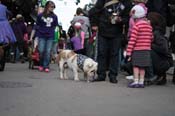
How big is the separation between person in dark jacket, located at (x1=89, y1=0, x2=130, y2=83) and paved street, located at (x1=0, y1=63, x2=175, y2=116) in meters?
0.37

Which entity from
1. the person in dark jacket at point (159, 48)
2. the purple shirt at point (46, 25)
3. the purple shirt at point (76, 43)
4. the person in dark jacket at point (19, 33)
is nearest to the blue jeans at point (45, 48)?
the purple shirt at point (46, 25)

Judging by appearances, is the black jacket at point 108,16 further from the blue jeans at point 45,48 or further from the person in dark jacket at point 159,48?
the blue jeans at point 45,48

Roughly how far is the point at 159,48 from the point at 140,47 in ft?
2.14

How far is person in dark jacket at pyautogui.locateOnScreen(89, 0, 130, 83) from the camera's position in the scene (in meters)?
12.2

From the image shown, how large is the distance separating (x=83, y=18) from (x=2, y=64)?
121 inches

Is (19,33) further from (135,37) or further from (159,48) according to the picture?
(135,37)

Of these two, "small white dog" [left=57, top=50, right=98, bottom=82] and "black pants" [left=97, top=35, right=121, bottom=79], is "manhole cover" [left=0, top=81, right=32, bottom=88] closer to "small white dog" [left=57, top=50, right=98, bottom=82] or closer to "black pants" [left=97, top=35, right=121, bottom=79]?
"small white dog" [left=57, top=50, right=98, bottom=82]

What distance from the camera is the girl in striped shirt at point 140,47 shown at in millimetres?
11508

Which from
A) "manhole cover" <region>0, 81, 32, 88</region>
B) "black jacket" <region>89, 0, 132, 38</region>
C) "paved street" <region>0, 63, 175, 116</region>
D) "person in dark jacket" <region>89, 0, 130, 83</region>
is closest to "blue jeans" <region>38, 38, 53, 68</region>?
"paved street" <region>0, 63, 175, 116</region>

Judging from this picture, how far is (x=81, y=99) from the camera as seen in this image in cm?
930

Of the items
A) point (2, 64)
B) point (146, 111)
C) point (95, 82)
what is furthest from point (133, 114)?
point (2, 64)

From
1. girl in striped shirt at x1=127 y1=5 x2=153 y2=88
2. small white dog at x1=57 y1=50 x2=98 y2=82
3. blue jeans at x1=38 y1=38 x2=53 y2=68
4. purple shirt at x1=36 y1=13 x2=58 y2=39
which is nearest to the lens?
girl in striped shirt at x1=127 y1=5 x2=153 y2=88

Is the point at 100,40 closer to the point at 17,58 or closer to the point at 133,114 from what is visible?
the point at 133,114

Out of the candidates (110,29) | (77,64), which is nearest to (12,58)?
(77,64)
